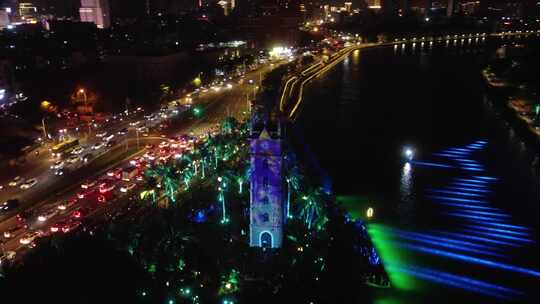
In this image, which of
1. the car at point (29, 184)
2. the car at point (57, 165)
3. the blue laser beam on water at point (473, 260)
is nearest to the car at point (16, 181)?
the car at point (29, 184)

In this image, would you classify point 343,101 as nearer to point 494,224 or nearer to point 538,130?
point 538,130

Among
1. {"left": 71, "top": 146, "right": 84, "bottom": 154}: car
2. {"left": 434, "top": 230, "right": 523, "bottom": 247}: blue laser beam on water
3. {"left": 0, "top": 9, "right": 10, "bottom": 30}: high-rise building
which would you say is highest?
{"left": 0, "top": 9, "right": 10, "bottom": 30}: high-rise building

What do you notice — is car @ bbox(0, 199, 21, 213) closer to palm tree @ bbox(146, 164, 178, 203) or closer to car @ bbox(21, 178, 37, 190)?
car @ bbox(21, 178, 37, 190)

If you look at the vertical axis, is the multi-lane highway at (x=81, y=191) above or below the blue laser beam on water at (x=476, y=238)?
above

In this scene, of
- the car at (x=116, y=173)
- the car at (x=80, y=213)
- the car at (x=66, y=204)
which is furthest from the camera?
the car at (x=116, y=173)

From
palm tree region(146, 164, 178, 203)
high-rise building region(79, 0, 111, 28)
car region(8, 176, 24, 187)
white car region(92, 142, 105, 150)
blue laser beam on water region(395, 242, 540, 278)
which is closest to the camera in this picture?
blue laser beam on water region(395, 242, 540, 278)

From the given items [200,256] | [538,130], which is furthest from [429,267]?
[538,130]

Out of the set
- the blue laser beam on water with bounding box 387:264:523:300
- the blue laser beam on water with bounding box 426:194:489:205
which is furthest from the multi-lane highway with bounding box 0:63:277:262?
the blue laser beam on water with bounding box 426:194:489:205

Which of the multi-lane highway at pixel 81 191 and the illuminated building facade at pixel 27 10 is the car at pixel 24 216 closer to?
the multi-lane highway at pixel 81 191
